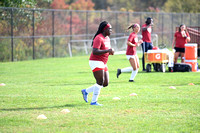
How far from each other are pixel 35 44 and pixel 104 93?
15.6 metres

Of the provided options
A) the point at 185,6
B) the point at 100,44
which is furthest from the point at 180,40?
the point at 185,6

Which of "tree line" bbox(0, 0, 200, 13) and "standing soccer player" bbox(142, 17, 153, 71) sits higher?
"tree line" bbox(0, 0, 200, 13)

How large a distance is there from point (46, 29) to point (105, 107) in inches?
753

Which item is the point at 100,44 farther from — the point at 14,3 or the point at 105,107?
the point at 14,3

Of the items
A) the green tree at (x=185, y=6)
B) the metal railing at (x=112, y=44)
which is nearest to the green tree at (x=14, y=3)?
the metal railing at (x=112, y=44)

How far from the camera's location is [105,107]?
9188 millimetres

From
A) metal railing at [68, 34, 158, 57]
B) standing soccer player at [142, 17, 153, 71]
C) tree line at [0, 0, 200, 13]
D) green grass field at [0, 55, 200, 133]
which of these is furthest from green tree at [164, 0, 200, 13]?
green grass field at [0, 55, 200, 133]

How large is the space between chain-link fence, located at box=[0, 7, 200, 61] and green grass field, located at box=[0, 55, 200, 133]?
981 cm

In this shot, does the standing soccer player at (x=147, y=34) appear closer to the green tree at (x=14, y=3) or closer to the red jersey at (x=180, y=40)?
the red jersey at (x=180, y=40)

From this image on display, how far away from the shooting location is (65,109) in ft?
28.6

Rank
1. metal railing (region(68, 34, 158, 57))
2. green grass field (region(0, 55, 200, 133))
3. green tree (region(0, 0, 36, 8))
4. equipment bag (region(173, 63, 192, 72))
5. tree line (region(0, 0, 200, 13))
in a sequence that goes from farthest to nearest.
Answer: metal railing (region(68, 34, 158, 57)) → tree line (region(0, 0, 200, 13)) → green tree (region(0, 0, 36, 8)) → equipment bag (region(173, 63, 192, 72)) → green grass field (region(0, 55, 200, 133))

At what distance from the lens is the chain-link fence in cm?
2434

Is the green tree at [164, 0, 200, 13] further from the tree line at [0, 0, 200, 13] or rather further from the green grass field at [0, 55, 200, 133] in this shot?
the green grass field at [0, 55, 200, 133]

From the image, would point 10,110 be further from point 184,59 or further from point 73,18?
point 73,18
